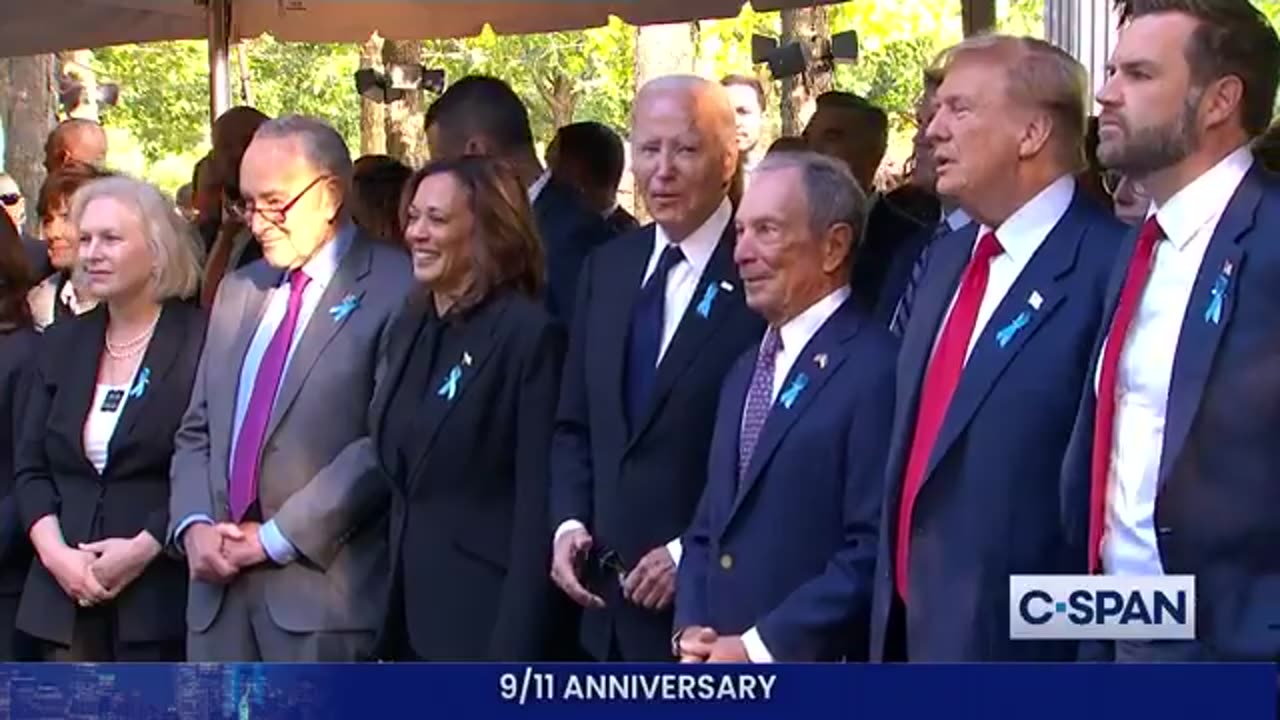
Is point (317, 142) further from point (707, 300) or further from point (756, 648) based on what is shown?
point (756, 648)

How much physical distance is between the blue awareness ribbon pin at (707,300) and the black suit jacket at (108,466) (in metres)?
1.22

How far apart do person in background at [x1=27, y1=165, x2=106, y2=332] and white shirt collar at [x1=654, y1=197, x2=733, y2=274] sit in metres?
2.21

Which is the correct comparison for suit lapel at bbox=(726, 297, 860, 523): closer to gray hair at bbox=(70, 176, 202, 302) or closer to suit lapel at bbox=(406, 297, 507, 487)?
suit lapel at bbox=(406, 297, 507, 487)

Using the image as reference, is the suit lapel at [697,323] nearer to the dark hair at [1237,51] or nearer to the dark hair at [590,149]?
the dark hair at [1237,51]

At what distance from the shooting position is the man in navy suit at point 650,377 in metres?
4.45

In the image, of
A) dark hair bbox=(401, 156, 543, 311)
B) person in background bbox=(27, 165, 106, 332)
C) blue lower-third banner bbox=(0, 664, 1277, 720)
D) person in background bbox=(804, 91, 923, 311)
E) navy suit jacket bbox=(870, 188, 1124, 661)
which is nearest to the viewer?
blue lower-third banner bbox=(0, 664, 1277, 720)

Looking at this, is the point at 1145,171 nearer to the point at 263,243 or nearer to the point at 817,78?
the point at 263,243

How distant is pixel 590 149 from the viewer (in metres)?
6.44

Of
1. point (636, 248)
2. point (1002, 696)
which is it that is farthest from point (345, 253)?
point (1002, 696)

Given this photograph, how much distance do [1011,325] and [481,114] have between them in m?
2.61

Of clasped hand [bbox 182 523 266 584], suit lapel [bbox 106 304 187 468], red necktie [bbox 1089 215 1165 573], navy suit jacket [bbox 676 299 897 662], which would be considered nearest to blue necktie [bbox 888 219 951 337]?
navy suit jacket [bbox 676 299 897 662]

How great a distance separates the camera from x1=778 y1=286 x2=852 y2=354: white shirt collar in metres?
4.13

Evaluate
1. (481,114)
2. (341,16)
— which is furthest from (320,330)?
(341,16)

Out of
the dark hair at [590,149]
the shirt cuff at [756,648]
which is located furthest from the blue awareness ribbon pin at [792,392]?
the dark hair at [590,149]
